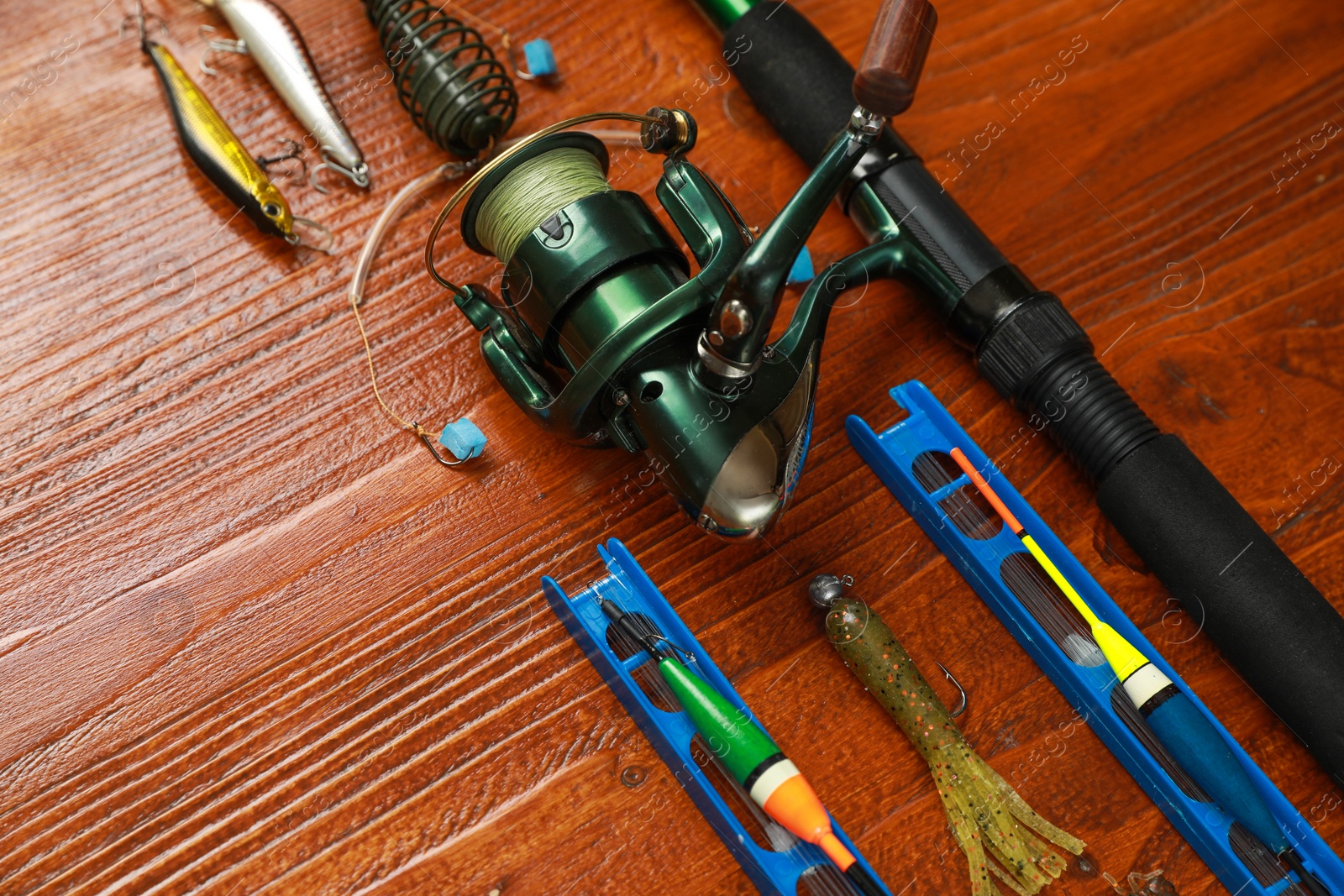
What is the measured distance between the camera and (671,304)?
2.51ft

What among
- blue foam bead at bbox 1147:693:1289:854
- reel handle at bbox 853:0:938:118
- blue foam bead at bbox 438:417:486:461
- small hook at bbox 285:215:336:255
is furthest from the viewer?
small hook at bbox 285:215:336:255

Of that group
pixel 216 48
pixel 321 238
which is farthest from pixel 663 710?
pixel 216 48

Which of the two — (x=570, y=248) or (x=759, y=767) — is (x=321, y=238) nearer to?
(x=570, y=248)

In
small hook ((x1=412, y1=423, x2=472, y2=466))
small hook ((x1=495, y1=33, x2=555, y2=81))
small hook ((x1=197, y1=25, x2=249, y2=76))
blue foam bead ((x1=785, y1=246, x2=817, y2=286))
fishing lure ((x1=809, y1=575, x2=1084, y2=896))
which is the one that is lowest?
fishing lure ((x1=809, y1=575, x2=1084, y2=896))

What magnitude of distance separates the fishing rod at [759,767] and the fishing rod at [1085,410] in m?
0.38

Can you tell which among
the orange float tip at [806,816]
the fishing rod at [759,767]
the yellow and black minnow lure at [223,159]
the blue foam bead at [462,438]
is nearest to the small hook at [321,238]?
the yellow and black minnow lure at [223,159]

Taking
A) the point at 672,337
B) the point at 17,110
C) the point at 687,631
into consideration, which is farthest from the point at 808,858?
the point at 17,110

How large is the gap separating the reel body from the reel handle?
3 centimetres

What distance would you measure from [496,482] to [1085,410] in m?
0.53

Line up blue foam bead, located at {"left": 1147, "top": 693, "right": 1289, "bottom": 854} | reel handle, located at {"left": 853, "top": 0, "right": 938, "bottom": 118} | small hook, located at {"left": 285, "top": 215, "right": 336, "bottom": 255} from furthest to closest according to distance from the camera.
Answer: small hook, located at {"left": 285, "top": 215, "right": 336, "bottom": 255}
blue foam bead, located at {"left": 1147, "top": 693, "right": 1289, "bottom": 854}
reel handle, located at {"left": 853, "top": 0, "right": 938, "bottom": 118}

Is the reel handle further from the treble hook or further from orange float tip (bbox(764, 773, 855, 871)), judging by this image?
the treble hook

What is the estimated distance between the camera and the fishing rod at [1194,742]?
788mm

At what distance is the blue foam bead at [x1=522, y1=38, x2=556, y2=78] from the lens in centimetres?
106

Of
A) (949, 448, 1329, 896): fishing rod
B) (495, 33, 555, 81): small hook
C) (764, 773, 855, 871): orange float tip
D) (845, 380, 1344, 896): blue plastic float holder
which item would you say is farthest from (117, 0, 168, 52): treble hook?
(949, 448, 1329, 896): fishing rod
